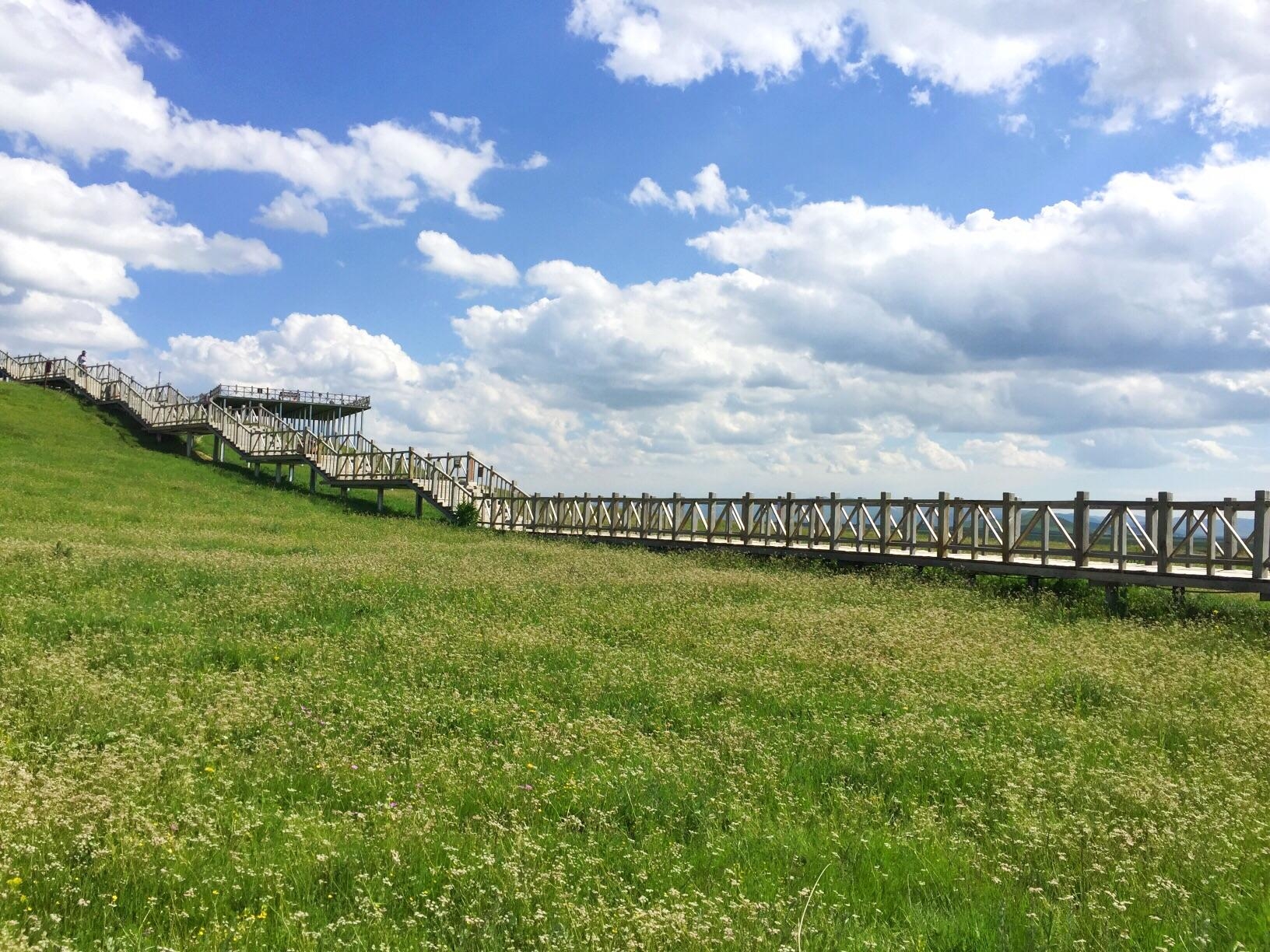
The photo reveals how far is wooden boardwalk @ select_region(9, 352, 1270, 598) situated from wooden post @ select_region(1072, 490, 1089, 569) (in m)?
0.02

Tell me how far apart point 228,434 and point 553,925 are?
46.0 meters

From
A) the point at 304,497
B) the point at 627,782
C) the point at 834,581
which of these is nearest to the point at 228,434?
the point at 304,497

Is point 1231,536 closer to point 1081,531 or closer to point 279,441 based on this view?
point 1081,531

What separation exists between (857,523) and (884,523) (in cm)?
103

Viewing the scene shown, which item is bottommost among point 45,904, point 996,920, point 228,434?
point 45,904

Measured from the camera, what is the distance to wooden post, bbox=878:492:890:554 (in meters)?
22.9

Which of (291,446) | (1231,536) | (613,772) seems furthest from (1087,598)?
(291,446)

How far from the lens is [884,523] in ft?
75.5

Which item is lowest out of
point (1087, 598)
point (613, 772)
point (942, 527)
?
point (613, 772)


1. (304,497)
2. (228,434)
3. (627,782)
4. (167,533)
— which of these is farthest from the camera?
(228,434)

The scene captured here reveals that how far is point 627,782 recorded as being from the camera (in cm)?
671

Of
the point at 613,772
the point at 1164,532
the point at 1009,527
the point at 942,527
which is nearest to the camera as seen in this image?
the point at 613,772

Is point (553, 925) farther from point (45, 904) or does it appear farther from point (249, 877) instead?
point (45, 904)

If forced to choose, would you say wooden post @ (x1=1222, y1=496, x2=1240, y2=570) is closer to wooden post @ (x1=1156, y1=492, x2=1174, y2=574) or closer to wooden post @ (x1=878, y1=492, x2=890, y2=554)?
wooden post @ (x1=1156, y1=492, x2=1174, y2=574)
